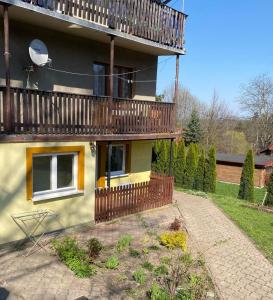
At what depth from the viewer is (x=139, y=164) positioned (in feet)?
43.1

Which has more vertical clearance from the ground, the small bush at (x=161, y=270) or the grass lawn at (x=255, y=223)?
the small bush at (x=161, y=270)

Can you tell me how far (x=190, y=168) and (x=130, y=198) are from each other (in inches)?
391

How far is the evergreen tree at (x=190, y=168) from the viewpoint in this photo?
19669 mm

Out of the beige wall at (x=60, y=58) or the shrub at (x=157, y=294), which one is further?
the beige wall at (x=60, y=58)

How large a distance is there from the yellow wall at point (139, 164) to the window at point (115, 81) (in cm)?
207

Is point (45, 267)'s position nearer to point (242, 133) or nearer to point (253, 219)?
point (253, 219)

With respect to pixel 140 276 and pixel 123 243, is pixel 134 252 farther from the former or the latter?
pixel 140 276

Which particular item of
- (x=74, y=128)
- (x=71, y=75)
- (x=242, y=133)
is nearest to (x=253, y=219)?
(x=74, y=128)

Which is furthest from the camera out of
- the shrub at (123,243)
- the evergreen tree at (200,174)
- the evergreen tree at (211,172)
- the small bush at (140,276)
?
the evergreen tree at (200,174)

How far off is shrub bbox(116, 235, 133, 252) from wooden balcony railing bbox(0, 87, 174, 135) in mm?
3011

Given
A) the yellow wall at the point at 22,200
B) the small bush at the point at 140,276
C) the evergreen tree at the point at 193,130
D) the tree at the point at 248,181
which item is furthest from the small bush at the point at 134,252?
the evergreen tree at the point at 193,130

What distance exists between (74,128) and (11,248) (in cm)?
330

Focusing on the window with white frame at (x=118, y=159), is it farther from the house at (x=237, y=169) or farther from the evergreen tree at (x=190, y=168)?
the house at (x=237, y=169)

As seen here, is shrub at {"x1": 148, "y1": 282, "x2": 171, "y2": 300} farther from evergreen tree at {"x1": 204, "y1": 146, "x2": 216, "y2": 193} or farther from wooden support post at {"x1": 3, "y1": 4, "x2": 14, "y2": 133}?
evergreen tree at {"x1": 204, "y1": 146, "x2": 216, "y2": 193}
